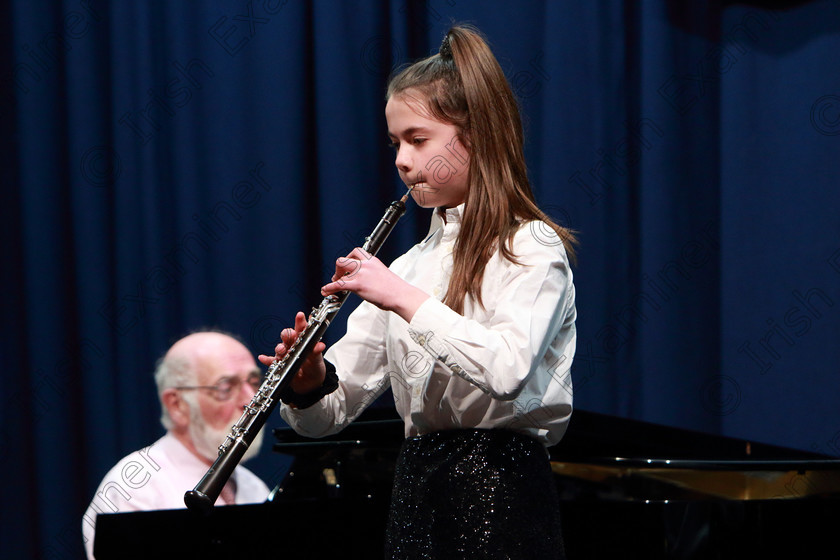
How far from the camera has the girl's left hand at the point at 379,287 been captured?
1173 millimetres

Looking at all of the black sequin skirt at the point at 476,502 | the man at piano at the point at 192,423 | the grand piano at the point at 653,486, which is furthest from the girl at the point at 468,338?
the man at piano at the point at 192,423

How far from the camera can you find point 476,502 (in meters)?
1.21

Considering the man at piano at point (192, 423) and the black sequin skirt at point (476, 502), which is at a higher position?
the black sequin skirt at point (476, 502)

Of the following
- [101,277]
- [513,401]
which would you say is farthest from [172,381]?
[513,401]

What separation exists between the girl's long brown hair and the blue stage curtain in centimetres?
178

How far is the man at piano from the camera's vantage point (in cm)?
236

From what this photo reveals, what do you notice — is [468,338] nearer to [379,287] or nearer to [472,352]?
[472,352]

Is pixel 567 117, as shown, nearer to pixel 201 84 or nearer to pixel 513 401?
pixel 201 84

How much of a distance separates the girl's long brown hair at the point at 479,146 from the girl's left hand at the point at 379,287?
0.32 ft

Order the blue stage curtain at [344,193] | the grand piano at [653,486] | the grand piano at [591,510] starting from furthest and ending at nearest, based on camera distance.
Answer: the blue stage curtain at [344,193] → the grand piano at [653,486] → the grand piano at [591,510]

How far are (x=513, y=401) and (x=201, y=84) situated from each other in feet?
7.32

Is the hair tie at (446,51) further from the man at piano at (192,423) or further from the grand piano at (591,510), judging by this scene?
the man at piano at (192,423)

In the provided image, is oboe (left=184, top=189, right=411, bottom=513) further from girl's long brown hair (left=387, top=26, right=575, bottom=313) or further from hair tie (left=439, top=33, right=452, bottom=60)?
hair tie (left=439, top=33, right=452, bottom=60)

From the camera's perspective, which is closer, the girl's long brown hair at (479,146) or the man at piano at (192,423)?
the girl's long brown hair at (479,146)
